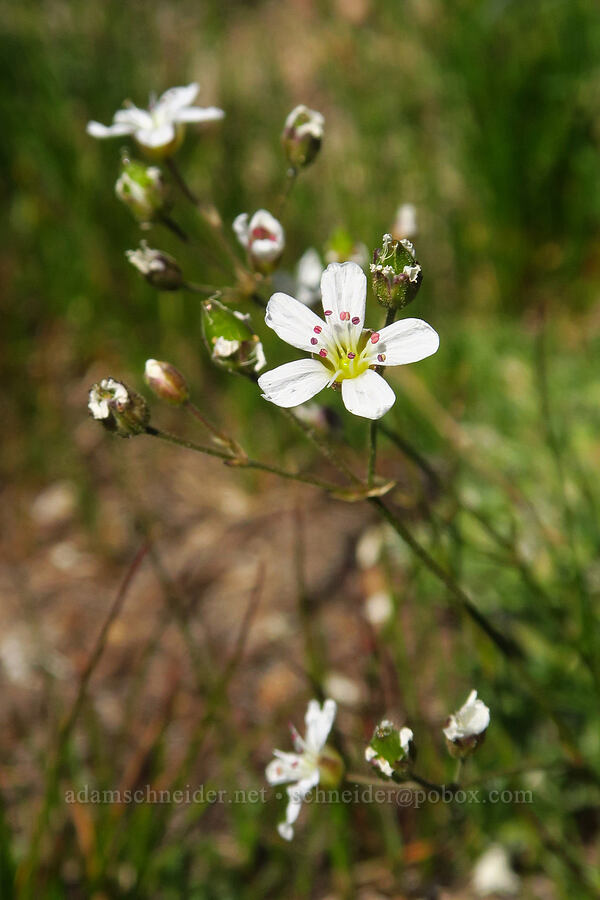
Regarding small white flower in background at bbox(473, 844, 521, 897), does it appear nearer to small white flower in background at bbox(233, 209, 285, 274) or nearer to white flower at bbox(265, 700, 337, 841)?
white flower at bbox(265, 700, 337, 841)

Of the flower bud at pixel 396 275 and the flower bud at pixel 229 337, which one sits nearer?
the flower bud at pixel 396 275

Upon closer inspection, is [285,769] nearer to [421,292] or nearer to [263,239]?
[263,239]

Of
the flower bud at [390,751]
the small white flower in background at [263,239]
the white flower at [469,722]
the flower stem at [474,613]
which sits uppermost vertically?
the small white flower in background at [263,239]

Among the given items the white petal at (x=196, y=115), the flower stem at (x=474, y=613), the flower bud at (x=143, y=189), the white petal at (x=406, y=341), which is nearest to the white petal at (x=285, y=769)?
the flower stem at (x=474, y=613)

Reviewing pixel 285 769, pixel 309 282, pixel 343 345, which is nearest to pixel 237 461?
pixel 343 345

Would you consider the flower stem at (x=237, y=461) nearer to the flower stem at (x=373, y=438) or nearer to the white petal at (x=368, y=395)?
the flower stem at (x=373, y=438)

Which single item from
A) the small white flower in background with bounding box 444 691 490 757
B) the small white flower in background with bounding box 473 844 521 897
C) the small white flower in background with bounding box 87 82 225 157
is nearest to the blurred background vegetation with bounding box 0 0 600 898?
the small white flower in background with bounding box 473 844 521 897

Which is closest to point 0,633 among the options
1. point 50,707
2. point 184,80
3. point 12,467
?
point 50,707
